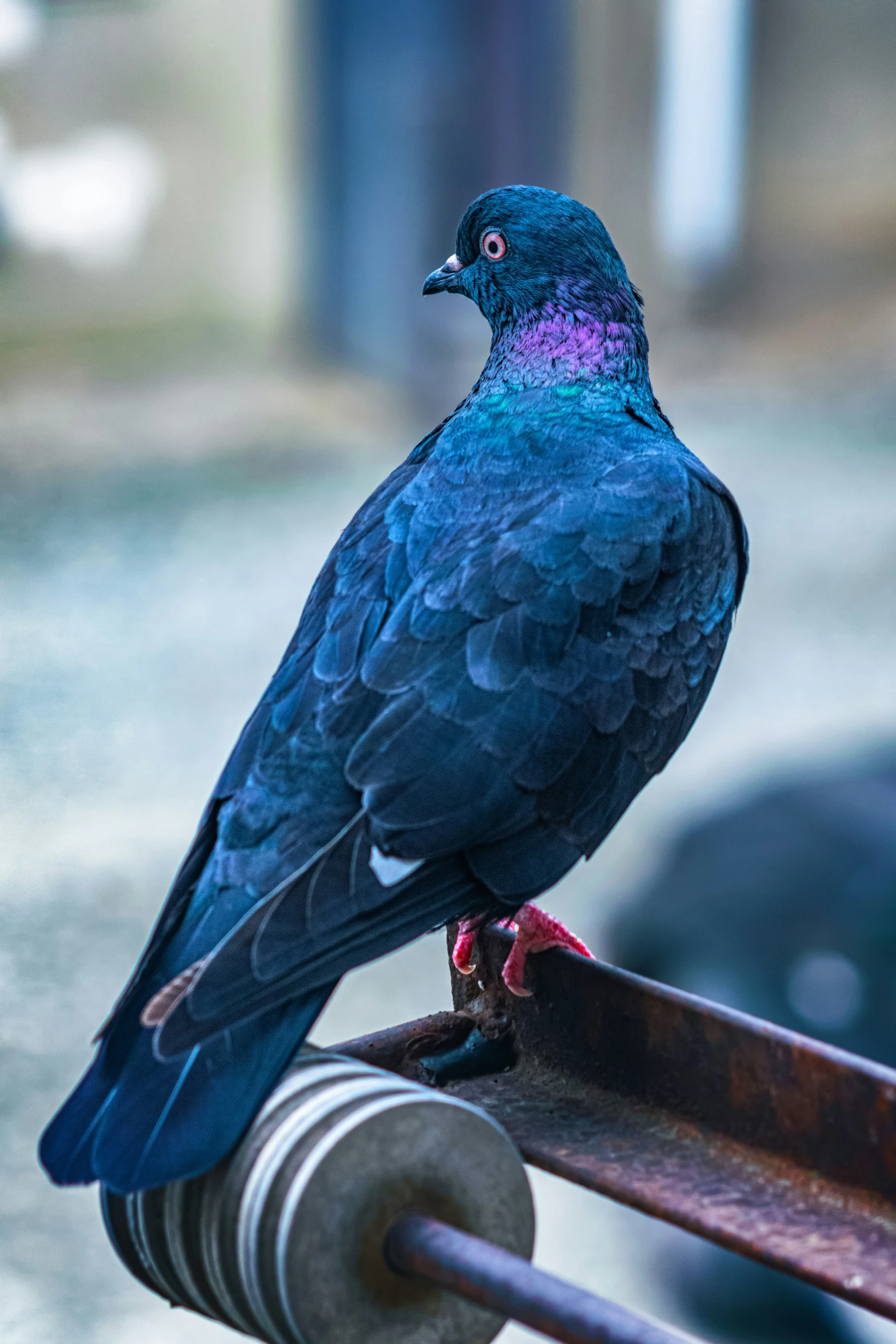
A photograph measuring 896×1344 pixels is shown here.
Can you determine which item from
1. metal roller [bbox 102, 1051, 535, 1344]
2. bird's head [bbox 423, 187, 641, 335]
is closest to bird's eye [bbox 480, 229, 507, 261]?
bird's head [bbox 423, 187, 641, 335]

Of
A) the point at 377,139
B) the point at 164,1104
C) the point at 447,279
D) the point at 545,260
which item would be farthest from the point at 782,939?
the point at 377,139

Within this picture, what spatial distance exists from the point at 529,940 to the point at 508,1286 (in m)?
0.83

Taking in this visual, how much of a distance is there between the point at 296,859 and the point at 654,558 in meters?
0.72

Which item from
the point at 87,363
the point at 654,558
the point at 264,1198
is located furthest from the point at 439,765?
the point at 87,363

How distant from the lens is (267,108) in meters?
11.4

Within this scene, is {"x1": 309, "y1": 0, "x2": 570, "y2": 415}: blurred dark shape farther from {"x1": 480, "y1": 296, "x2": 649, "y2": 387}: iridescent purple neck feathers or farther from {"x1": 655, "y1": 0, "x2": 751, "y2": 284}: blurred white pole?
{"x1": 480, "y1": 296, "x2": 649, "y2": 387}: iridescent purple neck feathers

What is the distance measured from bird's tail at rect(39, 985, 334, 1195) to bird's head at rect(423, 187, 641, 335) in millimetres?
1313

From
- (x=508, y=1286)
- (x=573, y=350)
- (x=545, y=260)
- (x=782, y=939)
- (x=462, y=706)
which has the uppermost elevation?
(x=545, y=260)

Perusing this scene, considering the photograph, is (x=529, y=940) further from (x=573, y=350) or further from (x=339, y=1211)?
(x=573, y=350)

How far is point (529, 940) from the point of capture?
2.36 m

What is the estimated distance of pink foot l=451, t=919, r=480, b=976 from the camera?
8.20 feet

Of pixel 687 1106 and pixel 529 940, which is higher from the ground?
pixel 529 940

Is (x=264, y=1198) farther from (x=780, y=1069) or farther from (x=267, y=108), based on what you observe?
(x=267, y=108)

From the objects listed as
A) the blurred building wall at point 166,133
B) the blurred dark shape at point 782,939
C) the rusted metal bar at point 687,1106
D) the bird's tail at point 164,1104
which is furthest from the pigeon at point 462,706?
the blurred building wall at point 166,133
